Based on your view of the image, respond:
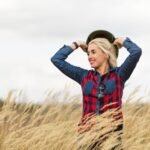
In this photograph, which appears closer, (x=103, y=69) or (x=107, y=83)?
(x=107, y=83)

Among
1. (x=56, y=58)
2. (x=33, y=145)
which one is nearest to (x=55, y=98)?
(x=56, y=58)

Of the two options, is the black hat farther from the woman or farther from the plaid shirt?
the plaid shirt

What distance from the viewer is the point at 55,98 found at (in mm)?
4746

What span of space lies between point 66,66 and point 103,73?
387mm

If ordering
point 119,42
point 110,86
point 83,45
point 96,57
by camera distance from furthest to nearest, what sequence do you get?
point 83,45, point 119,42, point 96,57, point 110,86

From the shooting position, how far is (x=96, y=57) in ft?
14.1

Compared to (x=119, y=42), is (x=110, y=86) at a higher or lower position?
lower

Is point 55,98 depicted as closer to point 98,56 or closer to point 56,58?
point 56,58

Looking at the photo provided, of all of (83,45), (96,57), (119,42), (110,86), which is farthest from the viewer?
(83,45)

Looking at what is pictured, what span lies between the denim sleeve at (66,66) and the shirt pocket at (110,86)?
0.95ft

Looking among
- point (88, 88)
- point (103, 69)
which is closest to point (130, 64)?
point (103, 69)

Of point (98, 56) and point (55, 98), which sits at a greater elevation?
point (98, 56)

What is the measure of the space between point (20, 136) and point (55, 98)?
0.50 metres

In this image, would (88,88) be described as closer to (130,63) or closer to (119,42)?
(130,63)
